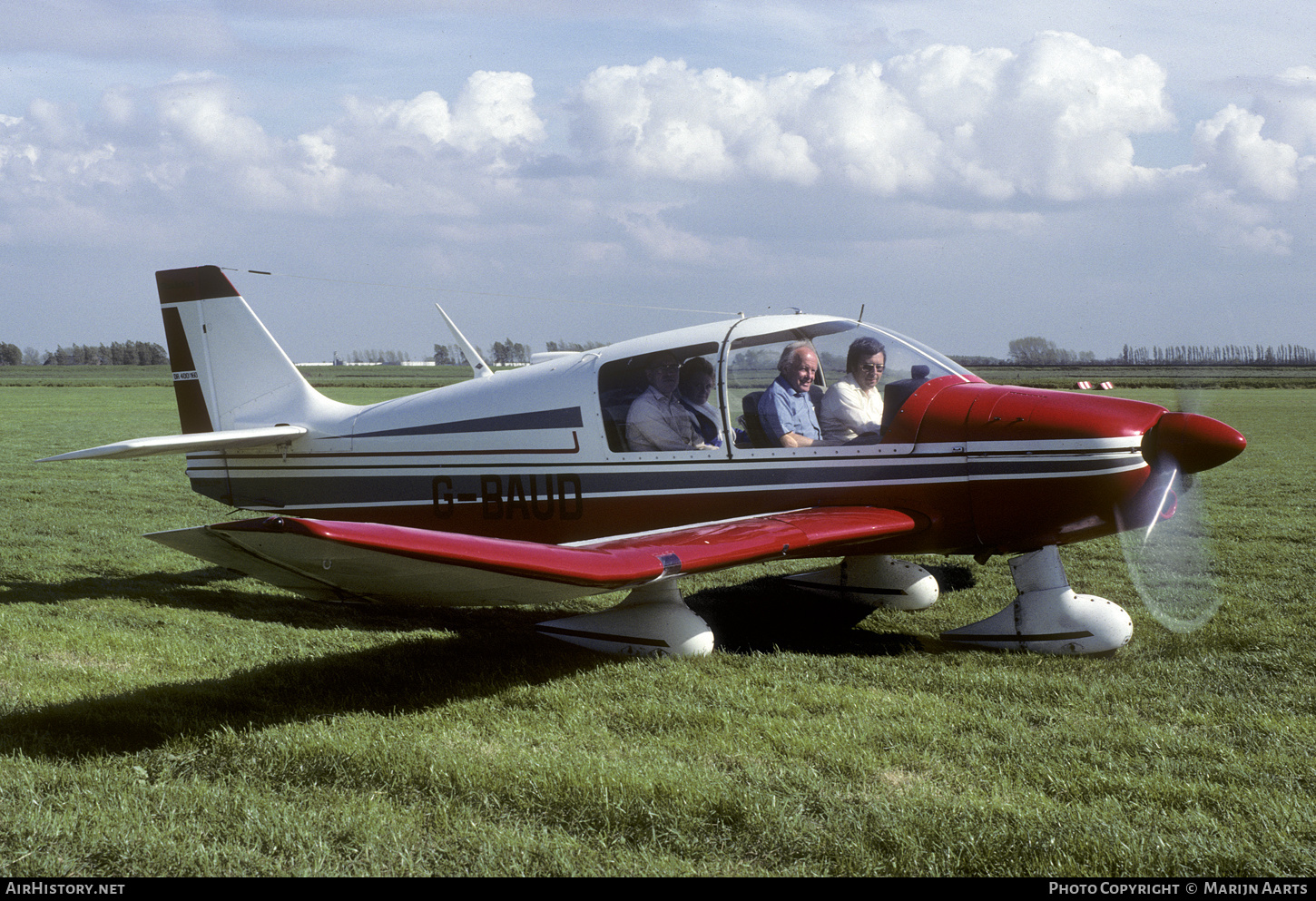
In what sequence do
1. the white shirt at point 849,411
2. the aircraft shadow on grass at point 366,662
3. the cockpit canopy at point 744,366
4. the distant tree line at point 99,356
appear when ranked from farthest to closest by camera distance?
1. the distant tree line at point 99,356
2. the cockpit canopy at point 744,366
3. the white shirt at point 849,411
4. the aircraft shadow on grass at point 366,662

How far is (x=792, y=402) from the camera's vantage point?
20.0ft

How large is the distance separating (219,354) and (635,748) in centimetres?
575

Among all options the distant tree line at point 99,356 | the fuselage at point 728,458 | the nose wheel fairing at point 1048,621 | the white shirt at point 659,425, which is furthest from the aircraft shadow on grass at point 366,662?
the distant tree line at point 99,356

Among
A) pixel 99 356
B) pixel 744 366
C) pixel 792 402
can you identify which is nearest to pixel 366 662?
pixel 744 366

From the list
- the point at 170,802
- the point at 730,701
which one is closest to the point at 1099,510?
the point at 730,701

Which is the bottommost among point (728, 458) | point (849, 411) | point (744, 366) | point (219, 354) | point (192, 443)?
point (728, 458)

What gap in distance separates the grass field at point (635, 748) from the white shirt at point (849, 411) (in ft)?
4.58

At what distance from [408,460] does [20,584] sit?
12.3 ft

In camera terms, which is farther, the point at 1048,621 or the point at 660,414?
the point at 660,414

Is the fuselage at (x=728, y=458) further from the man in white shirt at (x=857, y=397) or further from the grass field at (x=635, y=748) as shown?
the grass field at (x=635, y=748)

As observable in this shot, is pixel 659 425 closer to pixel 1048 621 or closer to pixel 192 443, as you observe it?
pixel 1048 621

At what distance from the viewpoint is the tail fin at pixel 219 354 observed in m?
7.97

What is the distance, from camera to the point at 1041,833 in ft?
10.6
